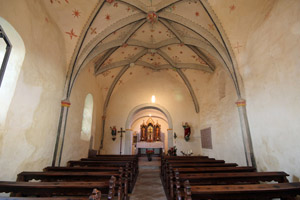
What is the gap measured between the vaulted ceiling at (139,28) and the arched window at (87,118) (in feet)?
6.71

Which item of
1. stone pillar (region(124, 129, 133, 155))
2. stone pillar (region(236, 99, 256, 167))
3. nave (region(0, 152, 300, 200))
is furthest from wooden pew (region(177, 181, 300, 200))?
stone pillar (region(124, 129, 133, 155))

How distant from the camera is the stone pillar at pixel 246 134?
600 cm

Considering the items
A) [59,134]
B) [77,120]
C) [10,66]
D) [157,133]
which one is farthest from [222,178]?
[157,133]

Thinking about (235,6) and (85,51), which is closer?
(235,6)

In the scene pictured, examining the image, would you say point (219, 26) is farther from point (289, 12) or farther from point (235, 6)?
point (289, 12)

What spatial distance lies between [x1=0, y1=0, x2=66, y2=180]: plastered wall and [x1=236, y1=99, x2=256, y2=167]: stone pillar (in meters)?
6.93

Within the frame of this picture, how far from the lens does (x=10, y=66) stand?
13.9 feet

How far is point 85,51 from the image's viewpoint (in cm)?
730

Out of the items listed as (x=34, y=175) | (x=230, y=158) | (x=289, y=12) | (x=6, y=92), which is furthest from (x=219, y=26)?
(x=34, y=175)

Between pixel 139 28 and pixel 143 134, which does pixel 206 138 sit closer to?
pixel 139 28

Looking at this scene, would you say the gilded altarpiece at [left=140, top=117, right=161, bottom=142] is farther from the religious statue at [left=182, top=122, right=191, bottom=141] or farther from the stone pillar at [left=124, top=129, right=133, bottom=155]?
the religious statue at [left=182, top=122, right=191, bottom=141]

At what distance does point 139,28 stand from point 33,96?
A: 5653 mm

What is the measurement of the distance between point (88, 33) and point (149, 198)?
6501mm

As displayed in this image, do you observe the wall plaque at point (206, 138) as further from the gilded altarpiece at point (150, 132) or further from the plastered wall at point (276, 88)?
the gilded altarpiece at point (150, 132)
